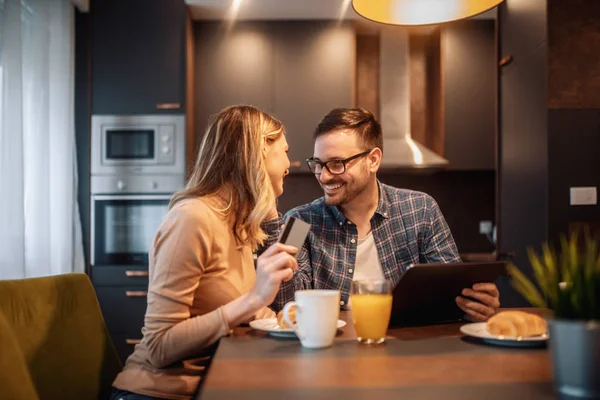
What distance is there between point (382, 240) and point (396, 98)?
243cm

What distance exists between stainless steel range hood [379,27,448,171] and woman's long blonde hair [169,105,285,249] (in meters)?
2.72

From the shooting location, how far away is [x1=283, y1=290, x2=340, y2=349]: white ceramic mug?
118 cm

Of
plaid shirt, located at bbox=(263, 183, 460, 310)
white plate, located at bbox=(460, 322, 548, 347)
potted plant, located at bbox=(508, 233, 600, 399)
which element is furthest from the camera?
plaid shirt, located at bbox=(263, 183, 460, 310)

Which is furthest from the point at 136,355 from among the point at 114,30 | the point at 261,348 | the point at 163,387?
the point at 114,30

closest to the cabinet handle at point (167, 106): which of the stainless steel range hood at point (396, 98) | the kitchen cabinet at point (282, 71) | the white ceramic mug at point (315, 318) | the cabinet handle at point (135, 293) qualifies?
the kitchen cabinet at point (282, 71)

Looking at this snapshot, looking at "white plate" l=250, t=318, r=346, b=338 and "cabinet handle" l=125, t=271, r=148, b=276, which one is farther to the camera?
"cabinet handle" l=125, t=271, r=148, b=276

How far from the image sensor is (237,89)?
13.9ft

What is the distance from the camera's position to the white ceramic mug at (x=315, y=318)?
46.5 inches

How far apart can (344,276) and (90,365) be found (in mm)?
804

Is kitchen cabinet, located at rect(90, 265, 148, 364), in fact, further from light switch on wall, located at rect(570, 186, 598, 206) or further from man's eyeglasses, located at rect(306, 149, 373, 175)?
light switch on wall, located at rect(570, 186, 598, 206)

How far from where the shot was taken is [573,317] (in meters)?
0.84

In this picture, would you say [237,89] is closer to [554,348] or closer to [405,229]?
[405,229]

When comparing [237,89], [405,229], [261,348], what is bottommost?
[261,348]

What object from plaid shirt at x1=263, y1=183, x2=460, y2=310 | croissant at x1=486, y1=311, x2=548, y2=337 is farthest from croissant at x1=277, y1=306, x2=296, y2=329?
plaid shirt at x1=263, y1=183, x2=460, y2=310
